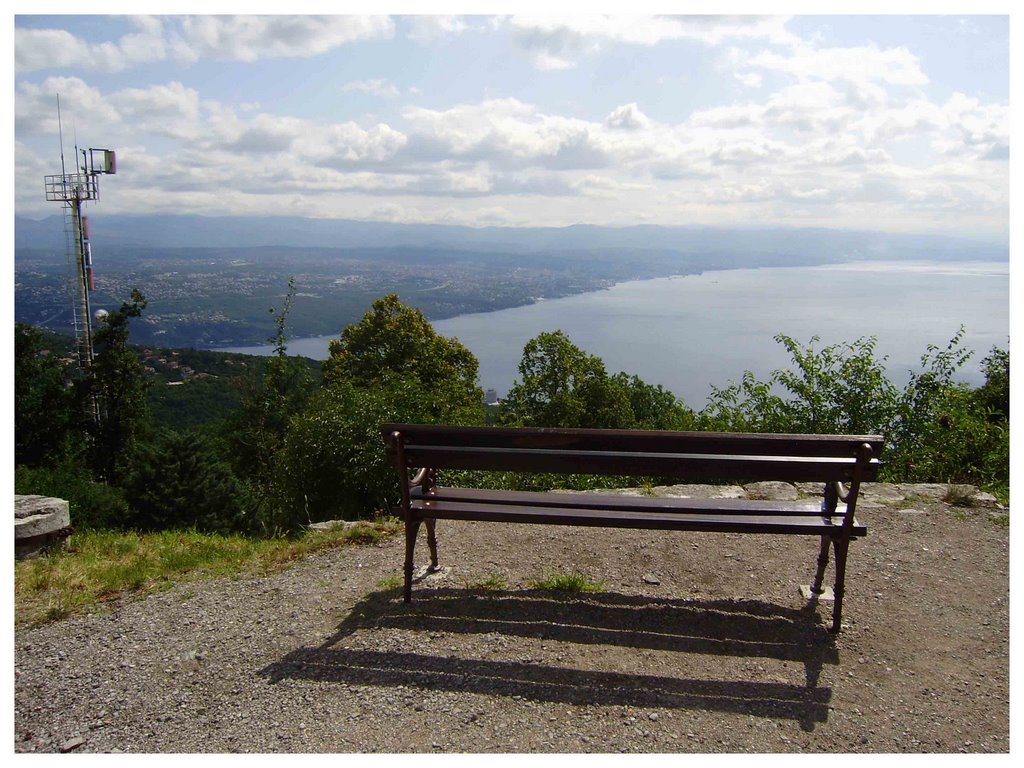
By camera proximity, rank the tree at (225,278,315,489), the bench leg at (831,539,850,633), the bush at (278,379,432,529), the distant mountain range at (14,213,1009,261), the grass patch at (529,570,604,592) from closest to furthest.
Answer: the bench leg at (831,539,850,633), the grass patch at (529,570,604,592), the bush at (278,379,432,529), the tree at (225,278,315,489), the distant mountain range at (14,213,1009,261)

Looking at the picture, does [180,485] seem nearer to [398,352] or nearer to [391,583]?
[398,352]

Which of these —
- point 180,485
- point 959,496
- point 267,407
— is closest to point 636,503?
point 959,496

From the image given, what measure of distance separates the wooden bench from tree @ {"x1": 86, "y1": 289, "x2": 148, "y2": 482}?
1230 inches

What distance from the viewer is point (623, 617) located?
404cm

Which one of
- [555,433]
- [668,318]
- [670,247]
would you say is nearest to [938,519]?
[555,433]

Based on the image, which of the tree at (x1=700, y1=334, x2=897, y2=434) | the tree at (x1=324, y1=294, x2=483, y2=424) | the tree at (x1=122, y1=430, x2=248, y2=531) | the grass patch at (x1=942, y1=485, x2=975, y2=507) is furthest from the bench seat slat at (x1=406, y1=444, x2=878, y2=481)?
the tree at (x1=324, y1=294, x2=483, y2=424)

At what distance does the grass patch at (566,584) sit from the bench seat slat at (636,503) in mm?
500

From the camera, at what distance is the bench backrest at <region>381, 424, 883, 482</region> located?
3.66 m

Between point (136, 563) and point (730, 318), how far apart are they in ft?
248

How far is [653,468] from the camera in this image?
12.4ft

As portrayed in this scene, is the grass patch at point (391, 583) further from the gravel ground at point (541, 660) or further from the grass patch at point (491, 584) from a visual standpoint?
the grass patch at point (491, 584)

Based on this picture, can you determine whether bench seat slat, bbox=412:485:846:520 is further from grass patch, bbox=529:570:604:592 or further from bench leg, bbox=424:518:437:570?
grass patch, bbox=529:570:604:592

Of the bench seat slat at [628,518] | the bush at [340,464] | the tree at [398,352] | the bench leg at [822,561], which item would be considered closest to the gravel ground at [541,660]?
the bench leg at [822,561]

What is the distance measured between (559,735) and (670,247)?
12868 cm
